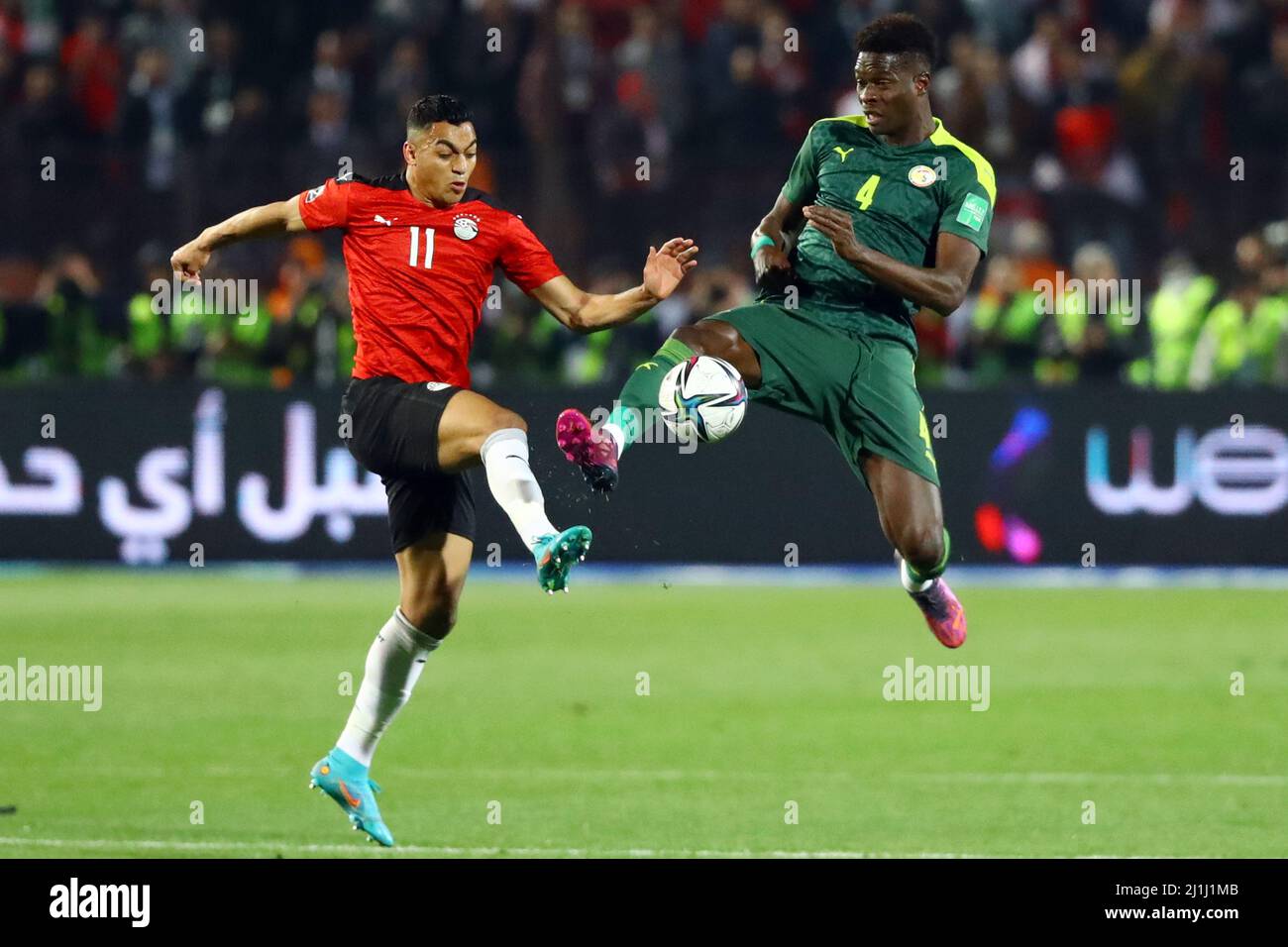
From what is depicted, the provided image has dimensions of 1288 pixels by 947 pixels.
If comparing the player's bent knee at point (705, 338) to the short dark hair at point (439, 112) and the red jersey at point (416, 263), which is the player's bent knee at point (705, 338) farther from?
the short dark hair at point (439, 112)

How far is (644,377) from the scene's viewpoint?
27.6 ft

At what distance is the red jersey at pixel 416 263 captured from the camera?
28.0 ft

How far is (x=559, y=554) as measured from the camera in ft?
24.8

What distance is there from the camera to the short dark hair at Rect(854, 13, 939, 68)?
8688 millimetres

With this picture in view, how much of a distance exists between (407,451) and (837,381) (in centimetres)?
181

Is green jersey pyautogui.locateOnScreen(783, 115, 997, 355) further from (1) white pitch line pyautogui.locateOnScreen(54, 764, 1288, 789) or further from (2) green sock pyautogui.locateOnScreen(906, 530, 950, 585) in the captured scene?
(1) white pitch line pyautogui.locateOnScreen(54, 764, 1288, 789)

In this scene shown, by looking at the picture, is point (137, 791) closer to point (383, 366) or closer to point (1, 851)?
point (1, 851)

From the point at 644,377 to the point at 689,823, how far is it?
7.66 feet

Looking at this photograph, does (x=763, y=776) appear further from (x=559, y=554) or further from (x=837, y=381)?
(x=559, y=554)

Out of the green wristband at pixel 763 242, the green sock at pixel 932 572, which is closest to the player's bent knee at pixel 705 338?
the green wristband at pixel 763 242

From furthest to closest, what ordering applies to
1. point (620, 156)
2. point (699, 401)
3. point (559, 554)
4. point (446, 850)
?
point (620, 156)
point (446, 850)
point (699, 401)
point (559, 554)

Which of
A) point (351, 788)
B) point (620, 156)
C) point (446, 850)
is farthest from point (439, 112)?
point (620, 156)

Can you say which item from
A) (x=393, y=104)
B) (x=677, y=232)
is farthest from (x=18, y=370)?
(x=677, y=232)

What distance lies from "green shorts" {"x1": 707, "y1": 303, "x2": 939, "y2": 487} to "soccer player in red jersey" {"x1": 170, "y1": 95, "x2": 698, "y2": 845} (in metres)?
0.54
